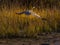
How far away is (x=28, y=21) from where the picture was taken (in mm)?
9758

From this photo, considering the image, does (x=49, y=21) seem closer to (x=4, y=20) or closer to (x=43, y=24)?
(x=43, y=24)

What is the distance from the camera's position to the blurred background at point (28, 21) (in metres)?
8.84

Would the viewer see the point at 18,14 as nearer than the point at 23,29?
No

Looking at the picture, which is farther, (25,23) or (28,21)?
(28,21)

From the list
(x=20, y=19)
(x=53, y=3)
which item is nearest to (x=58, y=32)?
(x=20, y=19)

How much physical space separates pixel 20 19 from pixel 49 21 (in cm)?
90

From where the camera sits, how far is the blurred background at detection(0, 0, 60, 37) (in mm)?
8836

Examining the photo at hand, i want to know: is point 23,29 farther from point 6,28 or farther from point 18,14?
point 18,14

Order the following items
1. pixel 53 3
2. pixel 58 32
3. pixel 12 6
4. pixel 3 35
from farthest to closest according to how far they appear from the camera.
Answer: pixel 53 3
pixel 12 6
pixel 58 32
pixel 3 35

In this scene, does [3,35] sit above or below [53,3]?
below

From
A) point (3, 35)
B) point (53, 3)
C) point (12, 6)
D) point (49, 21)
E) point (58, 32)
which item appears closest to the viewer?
point (3, 35)

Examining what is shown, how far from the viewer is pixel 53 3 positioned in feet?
40.7

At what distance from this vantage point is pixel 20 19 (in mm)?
9859

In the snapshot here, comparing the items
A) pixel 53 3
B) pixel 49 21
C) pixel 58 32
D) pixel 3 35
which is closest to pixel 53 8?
pixel 53 3
